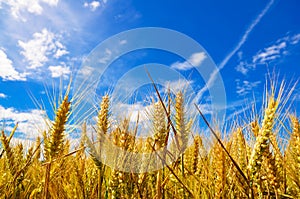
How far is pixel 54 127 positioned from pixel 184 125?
1082mm

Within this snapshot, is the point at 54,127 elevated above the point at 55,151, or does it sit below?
above

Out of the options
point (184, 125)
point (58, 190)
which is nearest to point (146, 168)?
point (184, 125)

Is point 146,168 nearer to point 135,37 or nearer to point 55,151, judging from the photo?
point 55,151

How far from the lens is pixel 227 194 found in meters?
2.39

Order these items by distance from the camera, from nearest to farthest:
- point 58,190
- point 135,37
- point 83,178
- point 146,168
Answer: point 146,168 < point 83,178 < point 58,190 < point 135,37

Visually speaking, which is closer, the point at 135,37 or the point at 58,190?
the point at 58,190

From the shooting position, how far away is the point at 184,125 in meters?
2.74

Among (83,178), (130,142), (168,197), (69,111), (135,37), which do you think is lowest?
(168,197)

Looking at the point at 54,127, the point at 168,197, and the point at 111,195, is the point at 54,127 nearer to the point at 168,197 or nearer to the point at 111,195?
the point at 111,195

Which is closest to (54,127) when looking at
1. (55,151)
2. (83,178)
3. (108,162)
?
(55,151)

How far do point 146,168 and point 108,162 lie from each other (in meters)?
0.32

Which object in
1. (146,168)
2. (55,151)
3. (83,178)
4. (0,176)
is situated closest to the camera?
(55,151)

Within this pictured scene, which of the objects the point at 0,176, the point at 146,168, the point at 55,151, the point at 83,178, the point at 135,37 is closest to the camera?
the point at 55,151

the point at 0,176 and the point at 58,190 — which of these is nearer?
the point at 0,176
